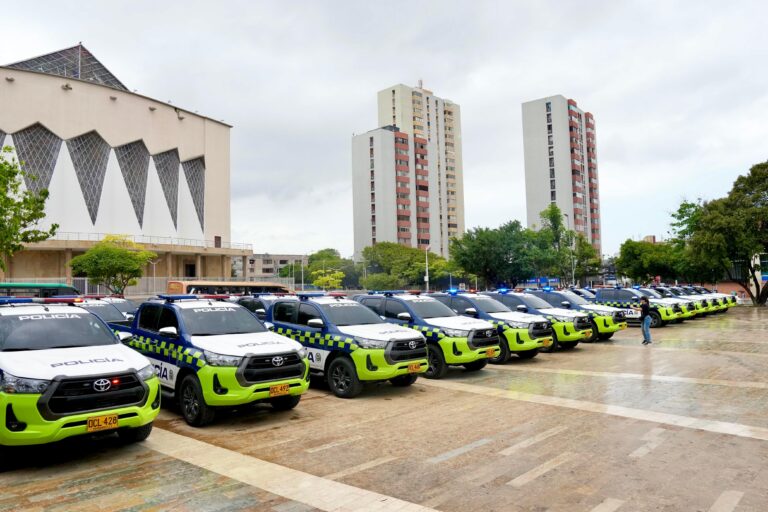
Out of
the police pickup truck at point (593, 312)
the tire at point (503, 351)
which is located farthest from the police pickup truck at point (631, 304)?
the tire at point (503, 351)

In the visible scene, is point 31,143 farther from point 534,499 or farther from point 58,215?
point 534,499

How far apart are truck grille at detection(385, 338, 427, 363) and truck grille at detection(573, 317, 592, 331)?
722 cm

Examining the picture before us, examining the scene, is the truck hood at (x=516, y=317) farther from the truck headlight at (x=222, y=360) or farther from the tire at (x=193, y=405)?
the tire at (x=193, y=405)

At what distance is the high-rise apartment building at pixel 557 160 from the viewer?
94.7m

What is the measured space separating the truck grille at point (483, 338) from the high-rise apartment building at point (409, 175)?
8391cm

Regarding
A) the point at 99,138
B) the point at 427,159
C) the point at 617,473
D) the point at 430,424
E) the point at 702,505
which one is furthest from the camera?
the point at 427,159

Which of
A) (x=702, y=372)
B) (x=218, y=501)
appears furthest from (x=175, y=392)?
(x=702, y=372)

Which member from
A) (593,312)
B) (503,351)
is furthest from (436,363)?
(593,312)

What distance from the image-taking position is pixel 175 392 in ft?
27.0

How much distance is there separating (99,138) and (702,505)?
6242cm

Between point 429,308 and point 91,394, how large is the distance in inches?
323

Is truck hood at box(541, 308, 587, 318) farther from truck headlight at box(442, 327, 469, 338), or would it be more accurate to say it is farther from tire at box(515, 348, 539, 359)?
truck headlight at box(442, 327, 469, 338)

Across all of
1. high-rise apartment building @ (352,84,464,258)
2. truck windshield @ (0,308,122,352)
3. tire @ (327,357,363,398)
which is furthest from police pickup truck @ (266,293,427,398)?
high-rise apartment building @ (352,84,464,258)

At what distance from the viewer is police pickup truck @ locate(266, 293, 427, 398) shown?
379 inches
